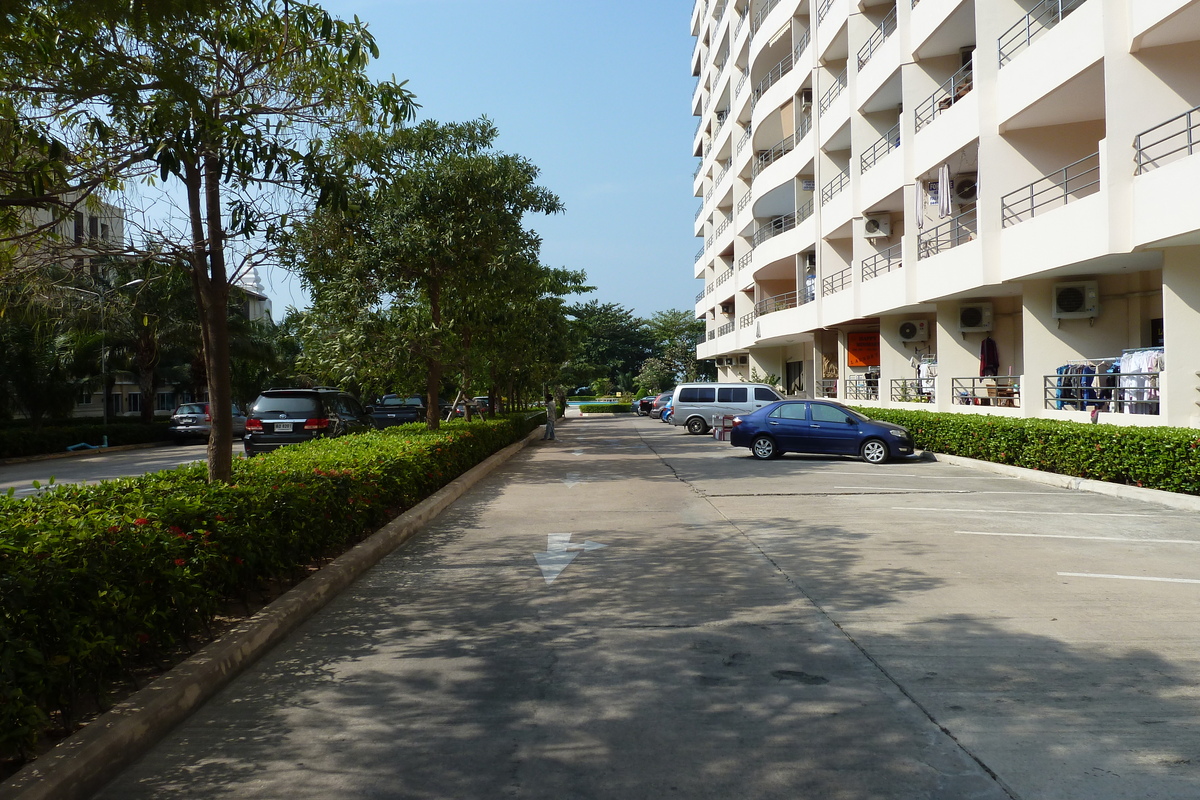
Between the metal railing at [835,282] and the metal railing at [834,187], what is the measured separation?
2.40 m

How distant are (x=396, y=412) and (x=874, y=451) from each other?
57.9 feet

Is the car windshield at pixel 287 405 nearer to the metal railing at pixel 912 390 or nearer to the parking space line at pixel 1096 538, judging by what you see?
the parking space line at pixel 1096 538

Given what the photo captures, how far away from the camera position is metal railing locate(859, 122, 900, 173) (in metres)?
25.6

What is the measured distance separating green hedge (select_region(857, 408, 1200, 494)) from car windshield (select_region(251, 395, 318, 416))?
13.0 metres

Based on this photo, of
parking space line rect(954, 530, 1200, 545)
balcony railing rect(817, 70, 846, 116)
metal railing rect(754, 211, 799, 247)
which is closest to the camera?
parking space line rect(954, 530, 1200, 545)

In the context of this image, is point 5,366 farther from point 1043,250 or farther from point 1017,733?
point 1017,733

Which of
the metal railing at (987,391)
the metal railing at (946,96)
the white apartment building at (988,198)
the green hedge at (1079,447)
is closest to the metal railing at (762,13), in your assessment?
the white apartment building at (988,198)

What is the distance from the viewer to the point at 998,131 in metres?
18.5

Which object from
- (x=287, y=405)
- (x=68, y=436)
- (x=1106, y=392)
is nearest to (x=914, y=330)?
(x=1106, y=392)

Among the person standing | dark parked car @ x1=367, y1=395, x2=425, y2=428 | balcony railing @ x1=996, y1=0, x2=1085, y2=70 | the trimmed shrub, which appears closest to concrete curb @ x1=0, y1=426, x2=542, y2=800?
balcony railing @ x1=996, y1=0, x2=1085, y2=70

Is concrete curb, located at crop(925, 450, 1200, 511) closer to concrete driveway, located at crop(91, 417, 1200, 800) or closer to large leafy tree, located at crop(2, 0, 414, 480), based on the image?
concrete driveway, located at crop(91, 417, 1200, 800)

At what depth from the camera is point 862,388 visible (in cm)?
2970

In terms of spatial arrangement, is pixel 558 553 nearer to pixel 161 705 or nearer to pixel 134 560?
pixel 134 560

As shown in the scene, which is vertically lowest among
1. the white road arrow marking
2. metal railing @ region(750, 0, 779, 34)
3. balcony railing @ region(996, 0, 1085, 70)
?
the white road arrow marking
